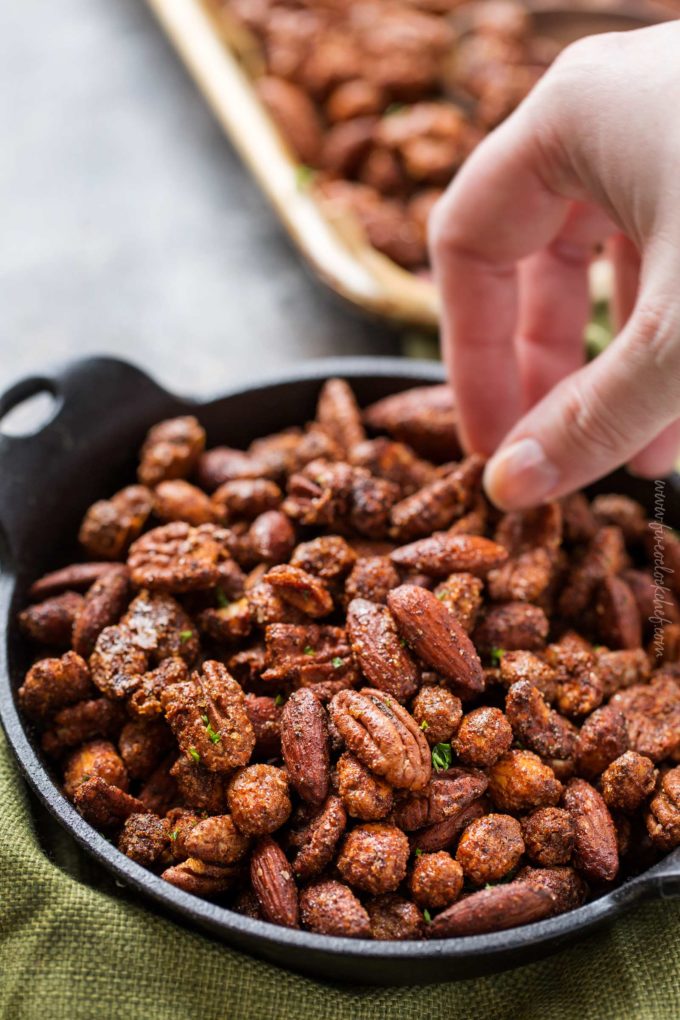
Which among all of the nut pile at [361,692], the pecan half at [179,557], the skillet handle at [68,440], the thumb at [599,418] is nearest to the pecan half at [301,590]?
the nut pile at [361,692]

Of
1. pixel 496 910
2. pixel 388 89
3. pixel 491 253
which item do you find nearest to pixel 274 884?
pixel 496 910

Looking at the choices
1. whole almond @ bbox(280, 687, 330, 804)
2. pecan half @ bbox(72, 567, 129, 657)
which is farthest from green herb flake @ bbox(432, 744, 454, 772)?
pecan half @ bbox(72, 567, 129, 657)

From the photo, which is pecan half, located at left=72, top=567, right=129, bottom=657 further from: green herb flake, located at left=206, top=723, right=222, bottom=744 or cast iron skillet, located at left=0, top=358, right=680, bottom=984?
green herb flake, located at left=206, top=723, right=222, bottom=744

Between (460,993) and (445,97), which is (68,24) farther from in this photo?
(460,993)

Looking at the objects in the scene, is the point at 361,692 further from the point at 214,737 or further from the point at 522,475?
the point at 522,475

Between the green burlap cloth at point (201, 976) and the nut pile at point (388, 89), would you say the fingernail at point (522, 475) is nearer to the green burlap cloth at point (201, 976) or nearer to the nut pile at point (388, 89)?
the green burlap cloth at point (201, 976)

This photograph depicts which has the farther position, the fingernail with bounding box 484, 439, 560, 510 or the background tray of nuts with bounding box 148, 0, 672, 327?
the background tray of nuts with bounding box 148, 0, 672, 327

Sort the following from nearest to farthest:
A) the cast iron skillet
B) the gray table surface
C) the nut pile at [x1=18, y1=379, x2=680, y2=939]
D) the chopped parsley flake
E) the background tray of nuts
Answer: the cast iron skillet
the nut pile at [x1=18, y1=379, x2=680, y2=939]
the chopped parsley flake
the background tray of nuts
the gray table surface
